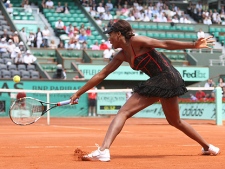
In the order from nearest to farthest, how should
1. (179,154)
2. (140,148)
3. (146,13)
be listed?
1. (179,154)
2. (140,148)
3. (146,13)

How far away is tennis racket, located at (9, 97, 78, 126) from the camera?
9453 mm

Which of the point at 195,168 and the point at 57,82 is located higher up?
the point at 195,168

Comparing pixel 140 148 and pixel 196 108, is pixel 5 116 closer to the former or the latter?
pixel 196 108

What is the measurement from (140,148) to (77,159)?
230 cm

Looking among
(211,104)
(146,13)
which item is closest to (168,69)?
(211,104)

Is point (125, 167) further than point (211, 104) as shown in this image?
No

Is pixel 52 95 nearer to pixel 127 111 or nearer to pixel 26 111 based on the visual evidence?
pixel 26 111

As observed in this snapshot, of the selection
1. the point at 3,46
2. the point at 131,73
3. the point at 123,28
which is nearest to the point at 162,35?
the point at 131,73

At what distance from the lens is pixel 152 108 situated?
83.1ft

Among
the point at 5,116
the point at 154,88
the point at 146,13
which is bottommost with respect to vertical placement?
the point at 5,116

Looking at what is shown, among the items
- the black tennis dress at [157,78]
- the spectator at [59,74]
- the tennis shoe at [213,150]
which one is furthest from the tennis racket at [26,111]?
the spectator at [59,74]

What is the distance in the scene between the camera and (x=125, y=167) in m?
6.87

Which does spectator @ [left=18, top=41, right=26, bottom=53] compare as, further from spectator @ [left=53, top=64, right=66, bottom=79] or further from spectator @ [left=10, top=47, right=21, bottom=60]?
spectator @ [left=53, top=64, right=66, bottom=79]

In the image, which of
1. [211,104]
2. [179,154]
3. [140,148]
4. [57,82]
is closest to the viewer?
[179,154]
